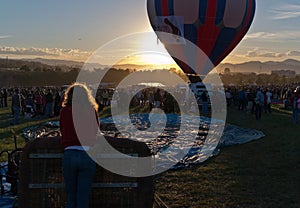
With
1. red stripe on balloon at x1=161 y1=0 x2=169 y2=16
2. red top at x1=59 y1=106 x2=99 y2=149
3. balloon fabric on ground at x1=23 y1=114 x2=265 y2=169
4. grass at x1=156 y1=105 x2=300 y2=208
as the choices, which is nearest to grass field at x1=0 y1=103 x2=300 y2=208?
grass at x1=156 y1=105 x2=300 y2=208

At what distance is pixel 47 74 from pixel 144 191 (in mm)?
95869

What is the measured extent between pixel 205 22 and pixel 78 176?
13425 mm

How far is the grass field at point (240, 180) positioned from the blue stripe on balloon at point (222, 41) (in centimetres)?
782

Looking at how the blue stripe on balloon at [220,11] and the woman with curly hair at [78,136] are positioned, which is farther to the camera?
the blue stripe on balloon at [220,11]

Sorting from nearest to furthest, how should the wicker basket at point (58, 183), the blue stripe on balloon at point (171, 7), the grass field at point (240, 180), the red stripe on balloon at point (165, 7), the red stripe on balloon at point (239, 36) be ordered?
the wicker basket at point (58, 183), the grass field at point (240, 180), the blue stripe on balloon at point (171, 7), the red stripe on balloon at point (165, 7), the red stripe on balloon at point (239, 36)

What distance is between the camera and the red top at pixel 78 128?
372 cm

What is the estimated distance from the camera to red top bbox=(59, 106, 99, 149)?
3721 millimetres

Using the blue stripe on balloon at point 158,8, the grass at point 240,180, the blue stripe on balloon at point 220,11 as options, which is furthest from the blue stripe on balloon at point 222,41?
the grass at point 240,180

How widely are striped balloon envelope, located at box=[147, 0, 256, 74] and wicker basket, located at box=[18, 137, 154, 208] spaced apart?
1270 cm

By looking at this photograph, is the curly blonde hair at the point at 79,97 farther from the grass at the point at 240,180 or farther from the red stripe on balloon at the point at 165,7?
the red stripe on balloon at the point at 165,7

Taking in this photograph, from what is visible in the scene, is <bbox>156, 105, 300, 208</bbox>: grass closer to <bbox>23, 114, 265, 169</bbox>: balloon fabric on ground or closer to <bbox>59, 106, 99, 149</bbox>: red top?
<bbox>23, 114, 265, 169</bbox>: balloon fabric on ground

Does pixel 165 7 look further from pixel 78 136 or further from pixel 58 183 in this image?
pixel 78 136

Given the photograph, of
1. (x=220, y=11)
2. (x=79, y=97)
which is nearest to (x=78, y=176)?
(x=79, y=97)

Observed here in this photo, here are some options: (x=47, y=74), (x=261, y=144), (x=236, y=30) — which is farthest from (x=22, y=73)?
(x=261, y=144)
